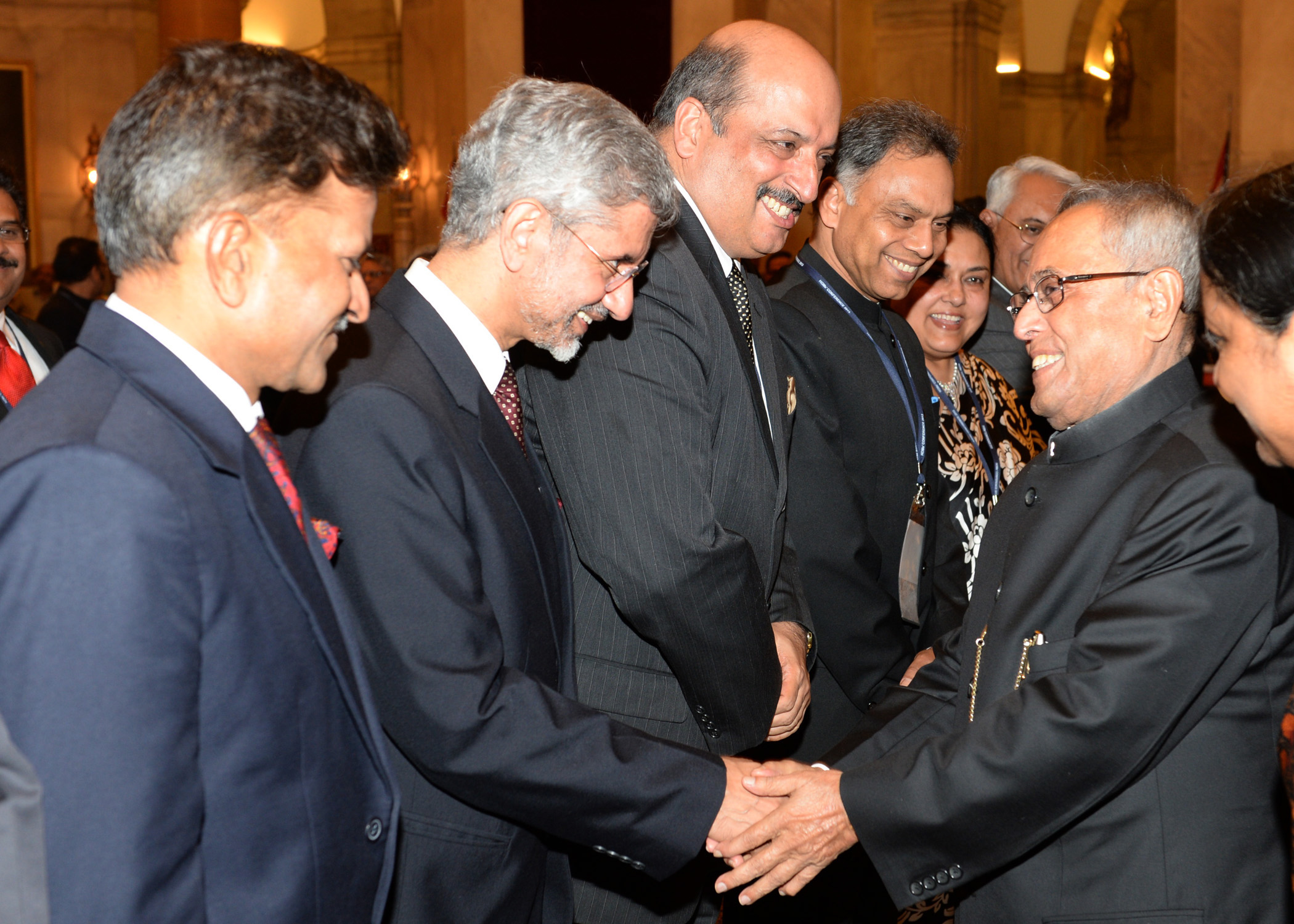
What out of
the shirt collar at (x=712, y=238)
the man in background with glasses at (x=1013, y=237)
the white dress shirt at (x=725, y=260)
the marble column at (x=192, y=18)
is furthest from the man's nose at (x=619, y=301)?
the marble column at (x=192, y=18)

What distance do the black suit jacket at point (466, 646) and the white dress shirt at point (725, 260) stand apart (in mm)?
692

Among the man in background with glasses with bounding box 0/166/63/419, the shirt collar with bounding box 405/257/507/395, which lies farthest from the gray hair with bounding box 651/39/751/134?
the man in background with glasses with bounding box 0/166/63/419

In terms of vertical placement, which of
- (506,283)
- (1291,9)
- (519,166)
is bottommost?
(506,283)

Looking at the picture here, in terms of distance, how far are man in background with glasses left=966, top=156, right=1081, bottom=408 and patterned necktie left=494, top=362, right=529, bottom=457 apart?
2.82m

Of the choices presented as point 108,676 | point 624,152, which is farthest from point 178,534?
point 624,152

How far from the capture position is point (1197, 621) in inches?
69.4

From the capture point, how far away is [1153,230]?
2.05 meters

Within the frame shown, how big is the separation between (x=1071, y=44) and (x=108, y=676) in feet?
59.0

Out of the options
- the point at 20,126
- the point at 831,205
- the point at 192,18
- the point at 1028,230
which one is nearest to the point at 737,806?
the point at 831,205

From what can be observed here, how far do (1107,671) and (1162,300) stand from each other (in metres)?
0.68

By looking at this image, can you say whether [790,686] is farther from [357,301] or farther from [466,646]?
[357,301]

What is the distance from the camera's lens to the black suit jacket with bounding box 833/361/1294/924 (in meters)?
1.78

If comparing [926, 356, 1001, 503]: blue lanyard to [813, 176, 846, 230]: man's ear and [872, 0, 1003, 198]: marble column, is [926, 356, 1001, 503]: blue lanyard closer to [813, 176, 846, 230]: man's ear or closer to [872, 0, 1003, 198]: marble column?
[813, 176, 846, 230]: man's ear

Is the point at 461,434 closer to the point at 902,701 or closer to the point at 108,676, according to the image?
the point at 108,676
